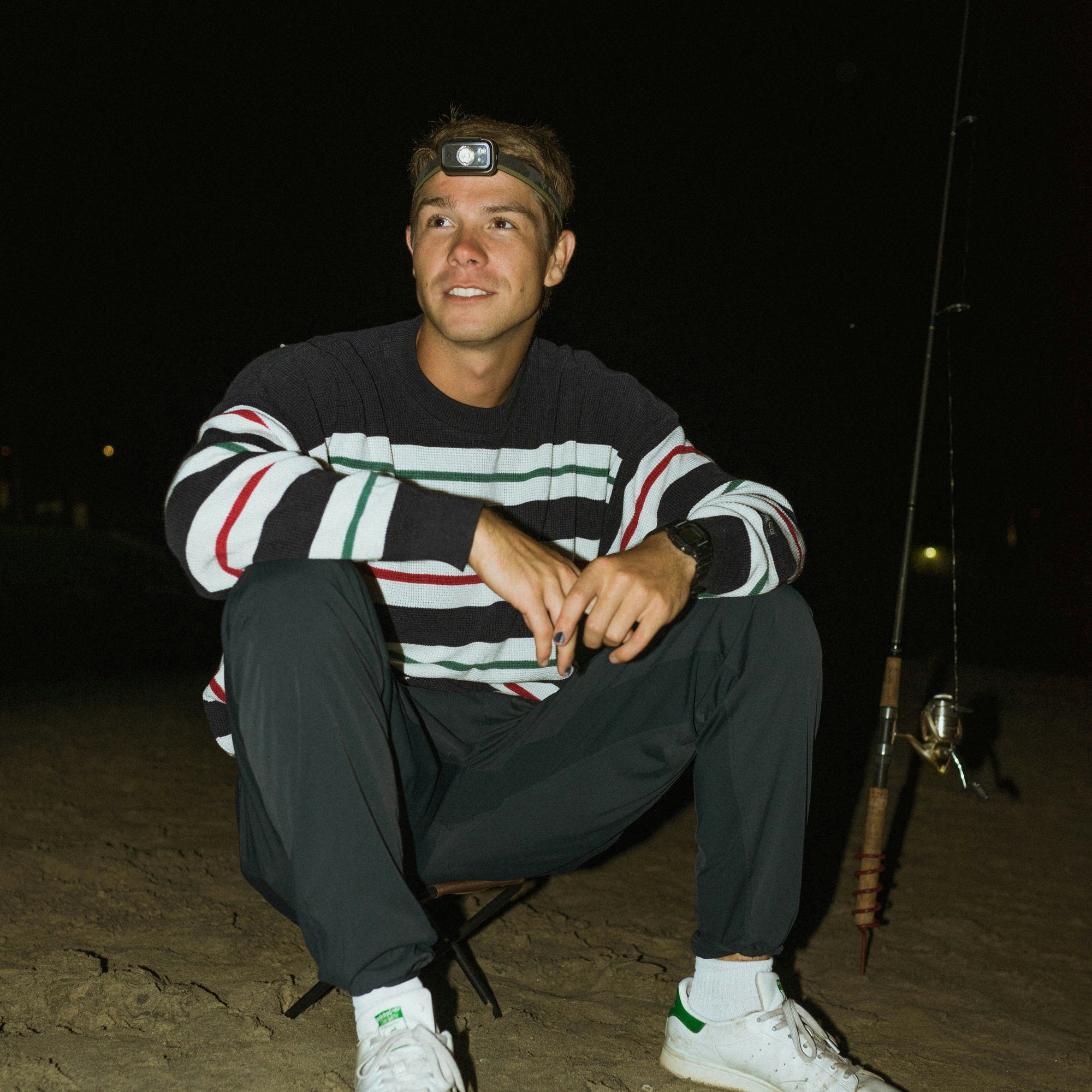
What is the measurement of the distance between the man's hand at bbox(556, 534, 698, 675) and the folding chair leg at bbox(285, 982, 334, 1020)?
0.77m

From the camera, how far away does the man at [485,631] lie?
4.14ft

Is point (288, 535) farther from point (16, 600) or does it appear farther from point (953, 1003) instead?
point (16, 600)

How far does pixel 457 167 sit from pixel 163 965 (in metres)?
1.86

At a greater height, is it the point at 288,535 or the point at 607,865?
the point at 288,535

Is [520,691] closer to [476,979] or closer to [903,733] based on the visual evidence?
[476,979]

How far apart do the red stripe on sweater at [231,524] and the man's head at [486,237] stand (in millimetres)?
701

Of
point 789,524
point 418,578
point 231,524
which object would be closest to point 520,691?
point 418,578

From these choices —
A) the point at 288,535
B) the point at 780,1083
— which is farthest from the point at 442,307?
the point at 780,1083

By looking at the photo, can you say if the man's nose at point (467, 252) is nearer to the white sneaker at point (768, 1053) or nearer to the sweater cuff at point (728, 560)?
the sweater cuff at point (728, 560)

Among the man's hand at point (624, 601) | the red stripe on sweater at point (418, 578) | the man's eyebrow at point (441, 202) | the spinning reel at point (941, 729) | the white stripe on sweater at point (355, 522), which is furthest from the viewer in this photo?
the spinning reel at point (941, 729)

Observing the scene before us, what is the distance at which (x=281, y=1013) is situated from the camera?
1761 millimetres

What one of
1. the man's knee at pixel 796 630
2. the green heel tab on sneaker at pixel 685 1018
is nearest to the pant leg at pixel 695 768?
the man's knee at pixel 796 630

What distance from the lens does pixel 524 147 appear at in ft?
6.90

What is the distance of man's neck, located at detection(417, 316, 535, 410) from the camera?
196cm
